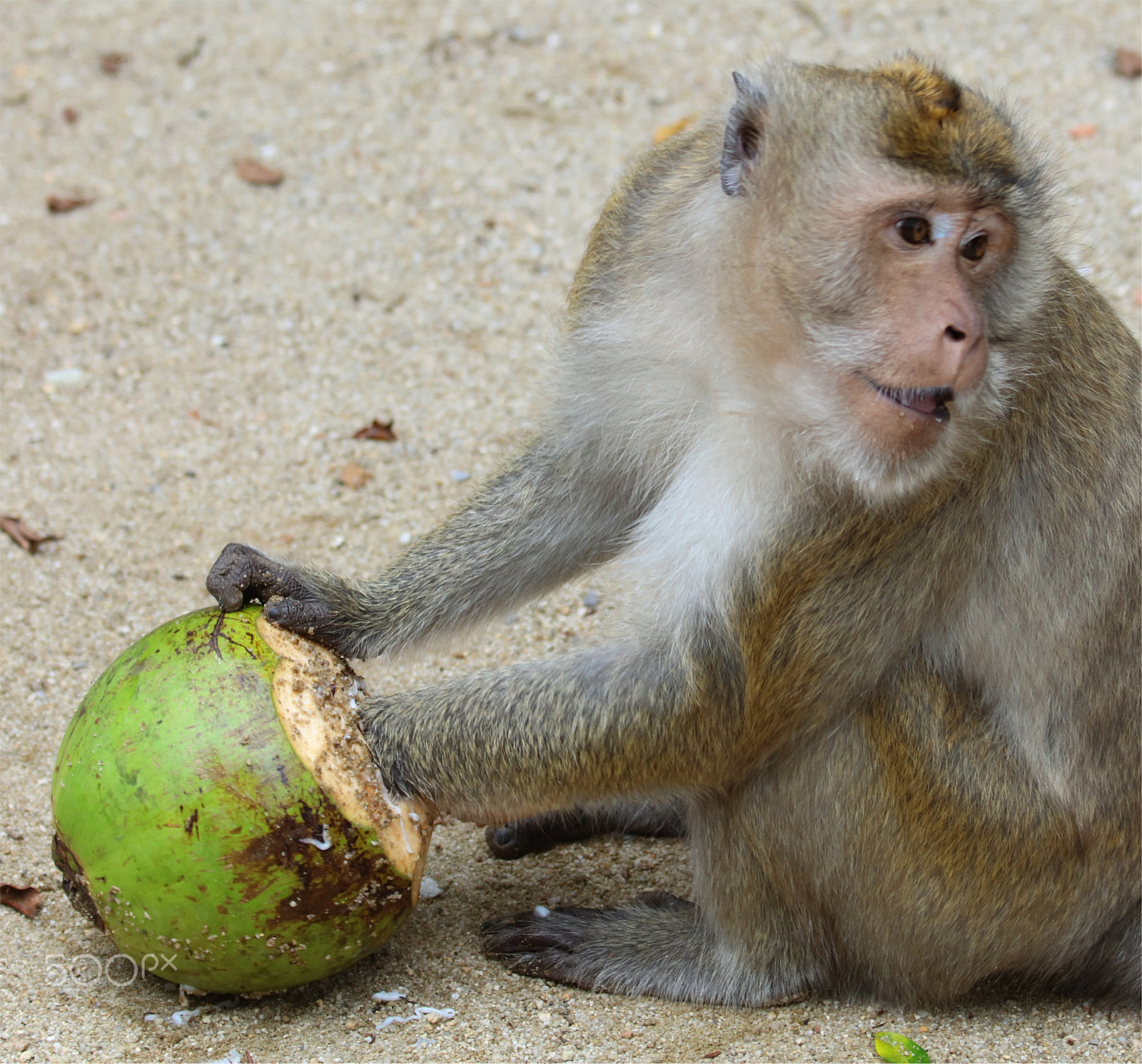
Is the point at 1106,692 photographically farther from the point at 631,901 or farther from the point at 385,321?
the point at 385,321

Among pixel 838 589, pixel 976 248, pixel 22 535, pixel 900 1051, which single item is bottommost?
pixel 900 1051

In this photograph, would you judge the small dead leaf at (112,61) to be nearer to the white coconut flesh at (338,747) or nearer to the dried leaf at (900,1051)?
the white coconut flesh at (338,747)

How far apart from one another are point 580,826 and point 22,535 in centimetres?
219

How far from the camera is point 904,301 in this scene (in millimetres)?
2812

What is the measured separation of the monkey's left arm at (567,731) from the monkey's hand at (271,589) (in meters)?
0.25

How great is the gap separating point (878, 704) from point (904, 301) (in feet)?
3.24

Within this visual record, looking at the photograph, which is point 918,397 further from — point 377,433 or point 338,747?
point 377,433

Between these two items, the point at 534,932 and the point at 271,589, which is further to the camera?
the point at 534,932

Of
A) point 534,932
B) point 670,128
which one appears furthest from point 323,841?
point 670,128

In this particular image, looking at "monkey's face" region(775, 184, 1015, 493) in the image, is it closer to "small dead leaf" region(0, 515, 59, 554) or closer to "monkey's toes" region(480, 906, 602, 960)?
"monkey's toes" region(480, 906, 602, 960)

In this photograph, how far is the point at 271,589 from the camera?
3.36m

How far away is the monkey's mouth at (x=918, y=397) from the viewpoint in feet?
9.36

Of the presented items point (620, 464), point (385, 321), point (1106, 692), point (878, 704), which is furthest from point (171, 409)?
point (1106, 692)

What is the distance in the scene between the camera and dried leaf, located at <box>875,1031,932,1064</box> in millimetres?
3209
